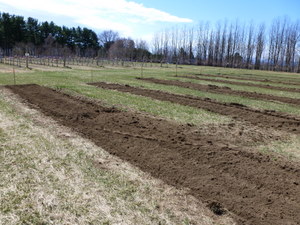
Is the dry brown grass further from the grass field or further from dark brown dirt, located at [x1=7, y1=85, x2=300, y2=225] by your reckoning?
dark brown dirt, located at [x1=7, y1=85, x2=300, y2=225]

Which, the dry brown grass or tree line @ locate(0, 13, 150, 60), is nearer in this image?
the dry brown grass

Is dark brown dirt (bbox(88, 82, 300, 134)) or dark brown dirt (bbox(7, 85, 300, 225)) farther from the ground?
dark brown dirt (bbox(88, 82, 300, 134))

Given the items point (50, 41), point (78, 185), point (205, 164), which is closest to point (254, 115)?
point (205, 164)

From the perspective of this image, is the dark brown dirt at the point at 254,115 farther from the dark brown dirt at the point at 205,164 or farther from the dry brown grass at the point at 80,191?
the dry brown grass at the point at 80,191

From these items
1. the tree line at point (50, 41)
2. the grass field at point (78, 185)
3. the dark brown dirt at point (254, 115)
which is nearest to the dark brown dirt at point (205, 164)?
the grass field at point (78, 185)

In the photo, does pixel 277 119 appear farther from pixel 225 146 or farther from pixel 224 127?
pixel 225 146

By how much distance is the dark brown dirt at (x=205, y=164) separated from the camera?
413cm

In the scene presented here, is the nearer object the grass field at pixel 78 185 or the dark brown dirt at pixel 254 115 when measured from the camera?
the grass field at pixel 78 185

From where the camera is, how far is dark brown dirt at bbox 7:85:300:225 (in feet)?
13.5

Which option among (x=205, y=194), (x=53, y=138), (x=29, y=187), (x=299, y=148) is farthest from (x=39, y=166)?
(x=299, y=148)

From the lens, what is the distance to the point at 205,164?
5.60 metres

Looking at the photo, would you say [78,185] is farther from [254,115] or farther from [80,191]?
[254,115]

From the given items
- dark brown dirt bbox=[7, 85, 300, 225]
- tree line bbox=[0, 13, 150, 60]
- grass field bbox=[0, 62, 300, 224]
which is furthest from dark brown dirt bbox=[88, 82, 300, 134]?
tree line bbox=[0, 13, 150, 60]

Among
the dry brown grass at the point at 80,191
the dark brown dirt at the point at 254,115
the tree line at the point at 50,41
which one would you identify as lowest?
the dry brown grass at the point at 80,191
